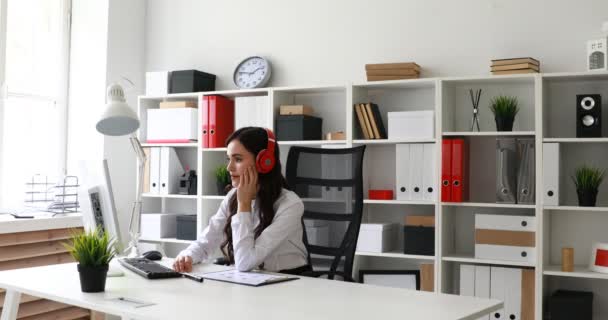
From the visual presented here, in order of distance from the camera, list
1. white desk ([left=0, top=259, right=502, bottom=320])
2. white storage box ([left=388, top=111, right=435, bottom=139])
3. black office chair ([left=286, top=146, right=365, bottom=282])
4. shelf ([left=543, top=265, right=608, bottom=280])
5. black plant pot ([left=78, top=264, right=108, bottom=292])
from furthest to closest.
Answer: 1. white storage box ([left=388, top=111, right=435, bottom=139])
2. shelf ([left=543, top=265, right=608, bottom=280])
3. black office chair ([left=286, top=146, right=365, bottom=282])
4. black plant pot ([left=78, top=264, right=108, bottom=292])
5. white desk ([left=0, top=259, right=502, bottom=320])

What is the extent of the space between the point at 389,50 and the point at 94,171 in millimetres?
2357

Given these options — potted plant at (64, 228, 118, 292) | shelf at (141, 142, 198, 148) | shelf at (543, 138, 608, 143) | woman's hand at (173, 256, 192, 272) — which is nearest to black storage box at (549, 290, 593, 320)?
shelf at (543, 138, 608, 143)

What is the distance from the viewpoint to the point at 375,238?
3891mm

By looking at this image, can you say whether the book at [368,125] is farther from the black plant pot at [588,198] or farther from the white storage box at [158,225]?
the white storage box at [158,225]

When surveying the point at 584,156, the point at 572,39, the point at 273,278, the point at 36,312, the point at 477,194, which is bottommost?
the point at 36,312

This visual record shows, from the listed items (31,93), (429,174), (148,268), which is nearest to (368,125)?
(429,174)

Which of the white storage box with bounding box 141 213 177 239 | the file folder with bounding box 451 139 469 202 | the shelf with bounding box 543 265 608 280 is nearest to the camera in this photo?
the shelf with bounding box 543 265 608 280

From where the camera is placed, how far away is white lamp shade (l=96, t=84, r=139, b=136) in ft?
8.00

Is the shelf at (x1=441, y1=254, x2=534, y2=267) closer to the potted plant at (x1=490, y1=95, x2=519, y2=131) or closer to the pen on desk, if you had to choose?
the potted plant at (x1=490, y1=95, x2=519, y2=131)

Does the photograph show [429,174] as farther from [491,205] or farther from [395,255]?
[395,255]

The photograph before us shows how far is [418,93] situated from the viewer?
4113 mm

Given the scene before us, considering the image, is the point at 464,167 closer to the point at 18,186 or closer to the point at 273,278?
the point at 273,278

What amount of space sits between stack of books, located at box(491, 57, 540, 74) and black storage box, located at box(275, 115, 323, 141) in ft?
3.99

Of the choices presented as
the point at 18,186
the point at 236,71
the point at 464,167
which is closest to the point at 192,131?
the point at 236,71
